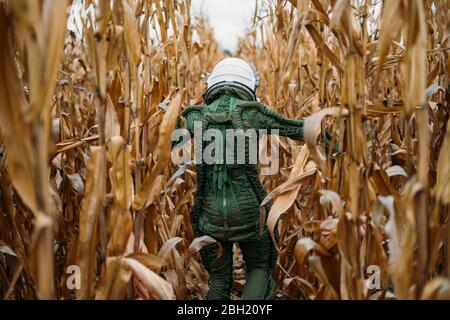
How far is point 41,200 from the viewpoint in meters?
0.83

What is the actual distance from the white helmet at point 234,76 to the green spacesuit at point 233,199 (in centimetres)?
3

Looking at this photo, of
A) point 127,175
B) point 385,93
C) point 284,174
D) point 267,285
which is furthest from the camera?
point 385,93

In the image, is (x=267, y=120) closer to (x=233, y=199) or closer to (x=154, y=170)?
(x=233, y=199)

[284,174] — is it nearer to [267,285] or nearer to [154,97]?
[267,285]

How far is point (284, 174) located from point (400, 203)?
96 centimetres

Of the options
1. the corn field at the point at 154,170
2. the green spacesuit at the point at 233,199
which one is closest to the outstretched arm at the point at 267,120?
the green spacesuit at the point at 233,199

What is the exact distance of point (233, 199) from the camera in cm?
162

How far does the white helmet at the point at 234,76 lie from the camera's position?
64.4 inches

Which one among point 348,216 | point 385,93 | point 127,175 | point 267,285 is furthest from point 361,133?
point 385,93

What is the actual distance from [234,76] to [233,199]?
0.46 m

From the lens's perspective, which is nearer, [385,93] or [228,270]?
[228,270]

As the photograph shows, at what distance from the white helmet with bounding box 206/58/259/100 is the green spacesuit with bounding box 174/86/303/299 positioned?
3 cm

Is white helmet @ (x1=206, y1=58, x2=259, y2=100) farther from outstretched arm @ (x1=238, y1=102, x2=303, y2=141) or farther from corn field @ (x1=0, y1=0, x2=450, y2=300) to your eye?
corn field @ (x1=0, y1=0, x2=450, y2=300)

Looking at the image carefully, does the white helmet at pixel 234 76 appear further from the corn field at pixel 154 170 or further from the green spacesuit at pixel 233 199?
the corn field at pixel 154 170
